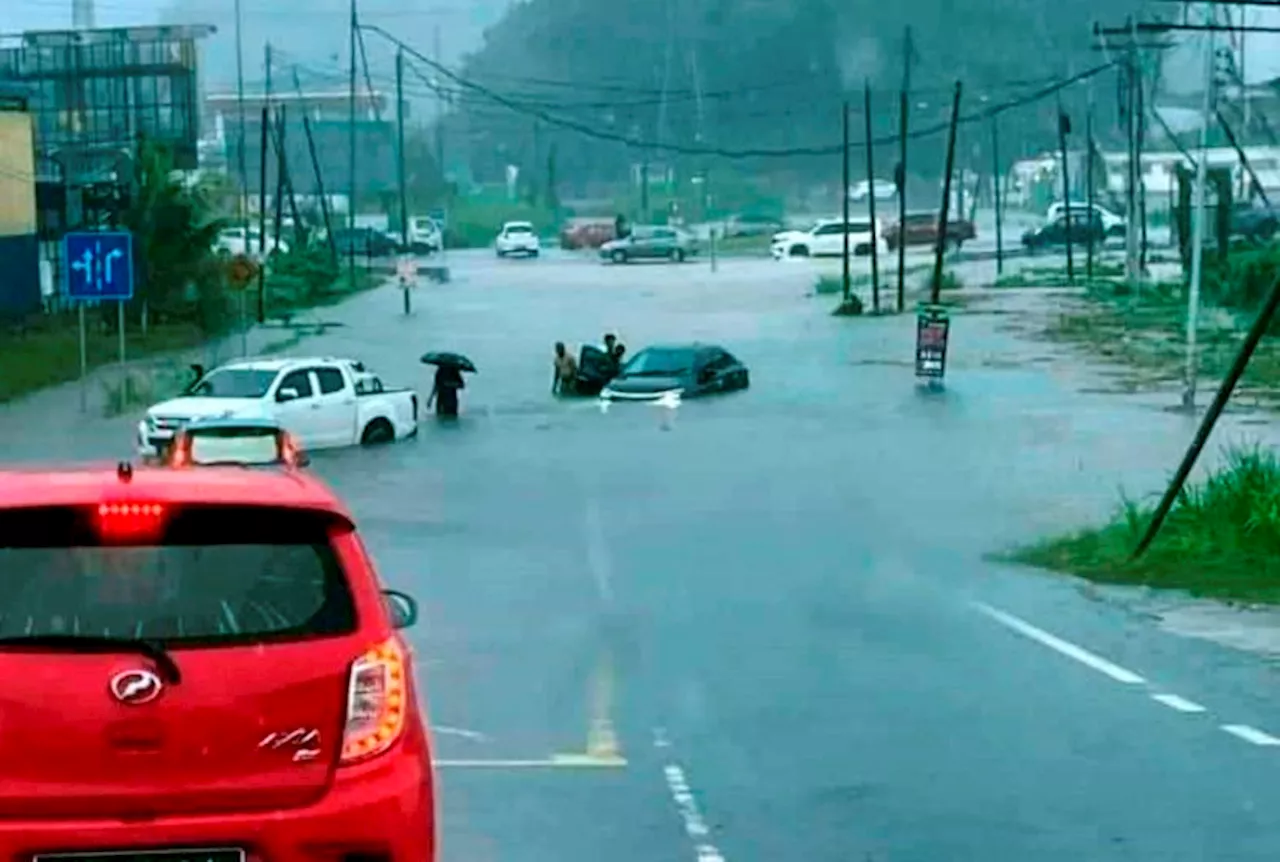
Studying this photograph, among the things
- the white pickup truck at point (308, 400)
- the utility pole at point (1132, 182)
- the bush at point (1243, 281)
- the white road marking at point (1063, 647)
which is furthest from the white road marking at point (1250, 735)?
the utility pole at point (1132, 182)

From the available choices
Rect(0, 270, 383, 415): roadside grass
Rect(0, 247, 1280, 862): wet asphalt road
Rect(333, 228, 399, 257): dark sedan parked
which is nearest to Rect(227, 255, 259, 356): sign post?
Rect(0, 270, 383, 415): roadside grass

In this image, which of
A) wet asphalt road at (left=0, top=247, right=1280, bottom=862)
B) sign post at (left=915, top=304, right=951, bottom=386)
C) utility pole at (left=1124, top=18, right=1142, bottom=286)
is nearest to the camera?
wet asphalt road at (left=0, top=247, right=1280, bottom=862)

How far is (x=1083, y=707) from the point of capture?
46.8 ft

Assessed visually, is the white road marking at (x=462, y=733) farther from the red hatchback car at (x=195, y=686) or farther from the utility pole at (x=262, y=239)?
the utility pole at (x=262, y=239)

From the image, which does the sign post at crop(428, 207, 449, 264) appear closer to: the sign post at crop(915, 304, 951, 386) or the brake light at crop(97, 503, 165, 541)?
the sign post at crop(915, 304, 951, 386)

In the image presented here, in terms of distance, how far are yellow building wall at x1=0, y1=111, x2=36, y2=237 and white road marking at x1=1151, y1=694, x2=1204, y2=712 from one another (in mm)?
47952

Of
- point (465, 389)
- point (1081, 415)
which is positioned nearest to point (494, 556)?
point (1081, 415)

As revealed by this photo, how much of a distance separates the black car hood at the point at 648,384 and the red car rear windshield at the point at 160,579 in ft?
138

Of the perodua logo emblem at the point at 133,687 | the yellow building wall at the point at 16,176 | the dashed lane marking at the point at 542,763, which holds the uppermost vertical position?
the yellow building wall at the point at 16,176

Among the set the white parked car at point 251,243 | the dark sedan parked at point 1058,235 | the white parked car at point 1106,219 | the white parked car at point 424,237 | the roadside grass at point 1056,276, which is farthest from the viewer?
Result: the white parked car at point 424,237

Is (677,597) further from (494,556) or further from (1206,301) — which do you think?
(1206,301)

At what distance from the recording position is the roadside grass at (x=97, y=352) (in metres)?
47.7

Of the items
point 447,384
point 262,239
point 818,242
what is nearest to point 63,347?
point 447,384

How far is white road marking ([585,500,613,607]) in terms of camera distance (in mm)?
21516
